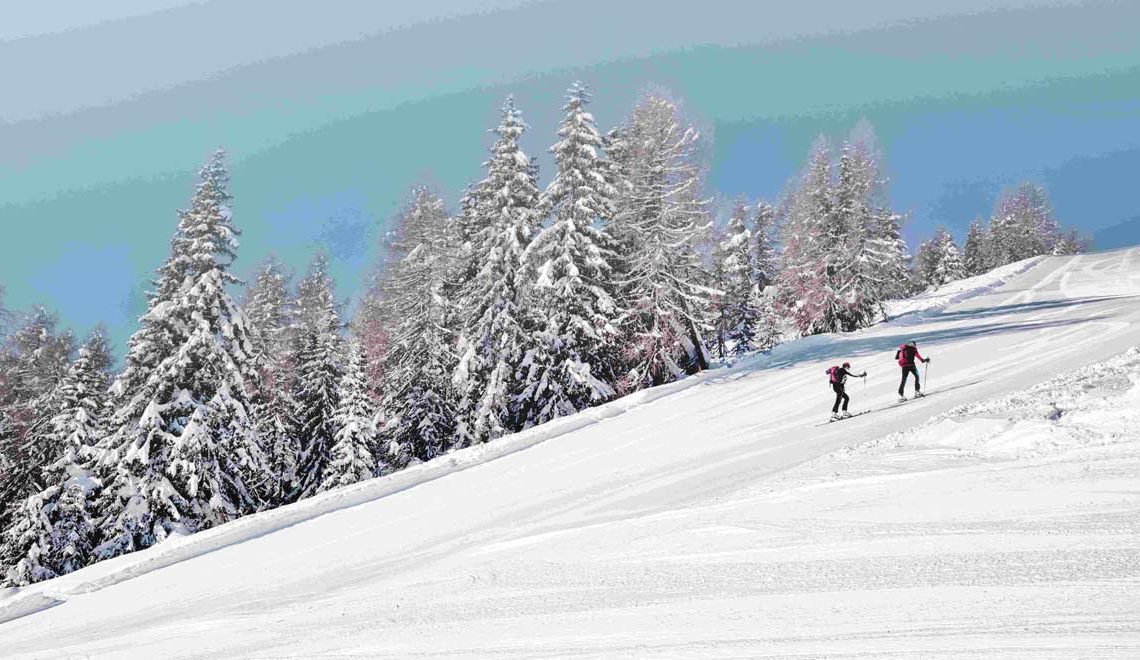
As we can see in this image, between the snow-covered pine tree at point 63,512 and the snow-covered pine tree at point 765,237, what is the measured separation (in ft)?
138

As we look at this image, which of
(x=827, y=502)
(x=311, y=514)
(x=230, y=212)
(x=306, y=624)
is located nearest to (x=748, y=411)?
(x=827, y=502)

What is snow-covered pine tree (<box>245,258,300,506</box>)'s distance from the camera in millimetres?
28756

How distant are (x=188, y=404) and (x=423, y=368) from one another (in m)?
9.58

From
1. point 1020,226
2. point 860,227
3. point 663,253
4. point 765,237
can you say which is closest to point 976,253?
point 1020,226

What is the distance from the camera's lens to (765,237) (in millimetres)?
50938

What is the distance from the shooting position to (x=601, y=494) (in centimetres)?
1206

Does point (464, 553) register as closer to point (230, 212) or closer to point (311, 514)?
point (311, 514)

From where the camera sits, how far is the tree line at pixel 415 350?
21531mm

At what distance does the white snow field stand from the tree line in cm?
775

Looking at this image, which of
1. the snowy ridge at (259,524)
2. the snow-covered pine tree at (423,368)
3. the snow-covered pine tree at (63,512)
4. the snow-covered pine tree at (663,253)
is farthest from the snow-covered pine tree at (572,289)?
the snow-covered pine tree at (63,512)

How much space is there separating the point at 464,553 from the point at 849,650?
6.39m

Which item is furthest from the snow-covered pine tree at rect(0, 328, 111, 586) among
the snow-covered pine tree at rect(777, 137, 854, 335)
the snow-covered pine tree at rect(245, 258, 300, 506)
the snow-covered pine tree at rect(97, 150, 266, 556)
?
the snow-covered pine tree at rect(777, 137, 854, 335)

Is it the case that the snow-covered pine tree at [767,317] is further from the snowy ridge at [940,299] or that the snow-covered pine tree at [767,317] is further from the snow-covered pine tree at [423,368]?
the snow-covered pine tree at [423,368]

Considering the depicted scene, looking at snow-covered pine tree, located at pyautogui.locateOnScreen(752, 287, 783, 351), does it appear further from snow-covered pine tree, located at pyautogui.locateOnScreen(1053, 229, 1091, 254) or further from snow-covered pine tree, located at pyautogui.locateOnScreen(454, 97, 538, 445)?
snow-covered pine tree, located at pyautogui.locateOnScreen(1053, 229, 1091, 254)
